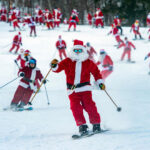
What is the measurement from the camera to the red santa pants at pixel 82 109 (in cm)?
455

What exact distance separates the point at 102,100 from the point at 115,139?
4.06 metres

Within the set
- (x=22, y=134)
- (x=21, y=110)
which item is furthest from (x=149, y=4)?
(x=22, y=134)

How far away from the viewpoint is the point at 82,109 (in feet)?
15.1

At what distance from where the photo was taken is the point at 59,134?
4.57 metres

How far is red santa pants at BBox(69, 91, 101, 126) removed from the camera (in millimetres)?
4555

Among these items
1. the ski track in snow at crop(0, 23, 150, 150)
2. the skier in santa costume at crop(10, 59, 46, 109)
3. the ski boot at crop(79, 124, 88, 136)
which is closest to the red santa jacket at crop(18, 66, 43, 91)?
the skier in santa costume at crop(10, 59, 46, 109)

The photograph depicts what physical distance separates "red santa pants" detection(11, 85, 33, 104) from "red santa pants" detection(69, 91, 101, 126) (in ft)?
8.96

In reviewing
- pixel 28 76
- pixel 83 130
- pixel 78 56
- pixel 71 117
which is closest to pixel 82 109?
pixel 83 130

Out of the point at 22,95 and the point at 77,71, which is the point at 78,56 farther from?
the point at 22,95

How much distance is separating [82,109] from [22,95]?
2906mm

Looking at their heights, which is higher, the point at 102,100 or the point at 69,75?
the point at 69,75

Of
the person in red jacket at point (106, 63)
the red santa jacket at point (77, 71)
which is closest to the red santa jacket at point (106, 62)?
the person in red jacket at point (106, 63)

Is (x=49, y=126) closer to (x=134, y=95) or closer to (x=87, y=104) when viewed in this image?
(x=87, y=104)

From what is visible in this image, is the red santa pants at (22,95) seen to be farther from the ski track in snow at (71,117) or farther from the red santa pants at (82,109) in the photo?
the red santa pants at (82,109)
